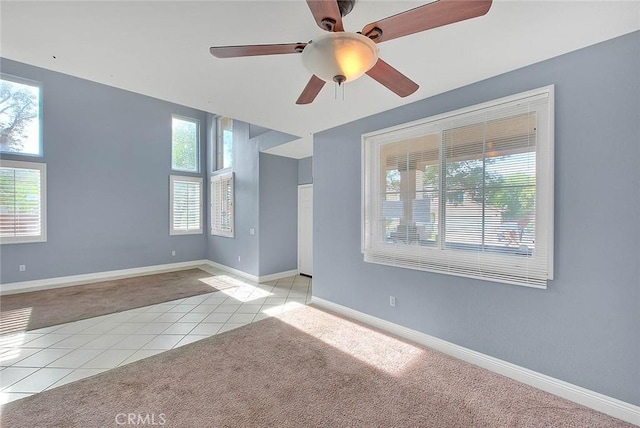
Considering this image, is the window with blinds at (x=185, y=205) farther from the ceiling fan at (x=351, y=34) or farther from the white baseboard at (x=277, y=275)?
the ceiling fan at (x=351, y=34)

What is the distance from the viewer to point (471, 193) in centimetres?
238

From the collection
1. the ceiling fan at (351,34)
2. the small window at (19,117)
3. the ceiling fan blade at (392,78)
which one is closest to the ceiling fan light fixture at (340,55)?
the ceiling fan at (351,34)

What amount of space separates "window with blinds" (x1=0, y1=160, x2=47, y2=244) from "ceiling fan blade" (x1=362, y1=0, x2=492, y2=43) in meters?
6.18

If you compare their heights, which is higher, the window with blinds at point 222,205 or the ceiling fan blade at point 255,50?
the ceiling fan blade at point 255,50

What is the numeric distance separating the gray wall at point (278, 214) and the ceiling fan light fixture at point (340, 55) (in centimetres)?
391

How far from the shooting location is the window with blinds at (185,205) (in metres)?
6.23

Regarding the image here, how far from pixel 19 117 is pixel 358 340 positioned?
6.58 m

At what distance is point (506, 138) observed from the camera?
2195 millimetres

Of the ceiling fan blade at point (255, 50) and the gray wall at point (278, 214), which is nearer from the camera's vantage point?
Result: the ceiling fan blade at point (255, 50)

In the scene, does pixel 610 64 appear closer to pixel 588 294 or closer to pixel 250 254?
pixel 588 294

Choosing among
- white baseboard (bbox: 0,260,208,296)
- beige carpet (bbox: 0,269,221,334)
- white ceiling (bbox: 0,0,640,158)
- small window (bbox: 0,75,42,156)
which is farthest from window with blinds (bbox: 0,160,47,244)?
white ceiling (bbox: 0,0,640,158)

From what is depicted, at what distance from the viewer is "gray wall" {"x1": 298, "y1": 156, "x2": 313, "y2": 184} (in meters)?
5.38

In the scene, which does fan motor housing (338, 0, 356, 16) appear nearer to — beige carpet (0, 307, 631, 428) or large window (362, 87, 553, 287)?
large window (362, 87, 553, 287)

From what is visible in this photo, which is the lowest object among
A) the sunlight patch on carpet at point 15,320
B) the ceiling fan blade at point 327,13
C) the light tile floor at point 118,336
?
the light tile floor at point 118,336
